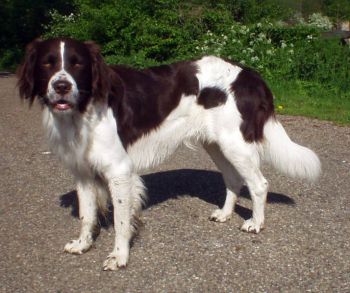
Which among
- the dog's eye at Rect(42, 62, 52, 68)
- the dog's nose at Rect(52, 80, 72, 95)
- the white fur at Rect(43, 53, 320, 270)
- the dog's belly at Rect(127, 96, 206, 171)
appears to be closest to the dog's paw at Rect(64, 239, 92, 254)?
the white fur at Rect(43, 53, 320, 270)

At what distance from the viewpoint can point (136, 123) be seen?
4852 millimetres

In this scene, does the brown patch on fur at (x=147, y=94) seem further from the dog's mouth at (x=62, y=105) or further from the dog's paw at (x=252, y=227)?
A: the dog's paw at (x=252, y=227)

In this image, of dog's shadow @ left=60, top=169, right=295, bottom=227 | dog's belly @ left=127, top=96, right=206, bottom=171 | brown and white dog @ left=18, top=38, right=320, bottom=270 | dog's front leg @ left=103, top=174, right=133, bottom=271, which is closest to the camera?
brown and white dog @ left=18, top=38, right=320, bottom=270

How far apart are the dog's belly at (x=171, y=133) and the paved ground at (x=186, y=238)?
61cm

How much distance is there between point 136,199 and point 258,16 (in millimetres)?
14228

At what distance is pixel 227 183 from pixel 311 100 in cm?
585

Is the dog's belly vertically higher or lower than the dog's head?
lower

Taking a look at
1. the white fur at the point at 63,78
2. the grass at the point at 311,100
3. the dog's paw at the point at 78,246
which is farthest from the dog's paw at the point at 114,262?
the grass at the point at 311,100

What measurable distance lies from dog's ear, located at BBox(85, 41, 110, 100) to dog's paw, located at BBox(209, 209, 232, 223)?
165 centimetres

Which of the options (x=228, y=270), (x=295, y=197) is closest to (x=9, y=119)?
(x=295, y=197)

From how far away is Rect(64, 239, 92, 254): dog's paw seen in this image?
472cm

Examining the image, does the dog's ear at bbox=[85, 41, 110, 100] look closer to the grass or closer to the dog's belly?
the dog's belly

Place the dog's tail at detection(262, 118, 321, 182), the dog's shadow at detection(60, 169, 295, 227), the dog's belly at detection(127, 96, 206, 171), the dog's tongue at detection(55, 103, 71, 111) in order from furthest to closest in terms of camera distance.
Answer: the dog's shadow at detection(60, 169, 295, 227) → the dog's tail at detection(262, 118, 321, 182) → the dog's belly at detection(127, 96, 206, 171) → the dog's tongue at detection(55, 103, 71, 111)

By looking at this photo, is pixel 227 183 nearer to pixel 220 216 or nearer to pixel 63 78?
pixel 220 216
